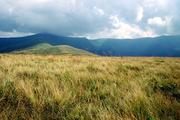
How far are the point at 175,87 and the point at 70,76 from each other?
125 inches

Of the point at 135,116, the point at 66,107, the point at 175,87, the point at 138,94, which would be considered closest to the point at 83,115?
the point at 66,107

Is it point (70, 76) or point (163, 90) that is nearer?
point (163, 90)

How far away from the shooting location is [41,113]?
14.9ft

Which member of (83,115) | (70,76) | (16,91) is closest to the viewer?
(83,115)

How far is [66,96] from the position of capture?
210 inches

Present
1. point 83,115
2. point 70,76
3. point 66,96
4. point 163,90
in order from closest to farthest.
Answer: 1. point 83,115
2. point 66,96
3. point 163,90
4. point 70,76

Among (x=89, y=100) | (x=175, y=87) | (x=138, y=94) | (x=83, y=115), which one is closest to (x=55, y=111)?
(x=83, y=115)

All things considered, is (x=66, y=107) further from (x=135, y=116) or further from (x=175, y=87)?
(x=175, y=87)

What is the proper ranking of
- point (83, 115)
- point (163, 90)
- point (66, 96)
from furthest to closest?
point (163, 90)
point (66, 96)
point (83, 115)

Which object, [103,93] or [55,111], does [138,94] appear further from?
[55,111]

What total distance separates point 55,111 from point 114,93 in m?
1.72

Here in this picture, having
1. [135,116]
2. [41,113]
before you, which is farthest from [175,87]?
[41,113]

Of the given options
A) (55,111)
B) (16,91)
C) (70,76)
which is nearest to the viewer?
(55,111)

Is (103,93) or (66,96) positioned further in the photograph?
(103,93)
